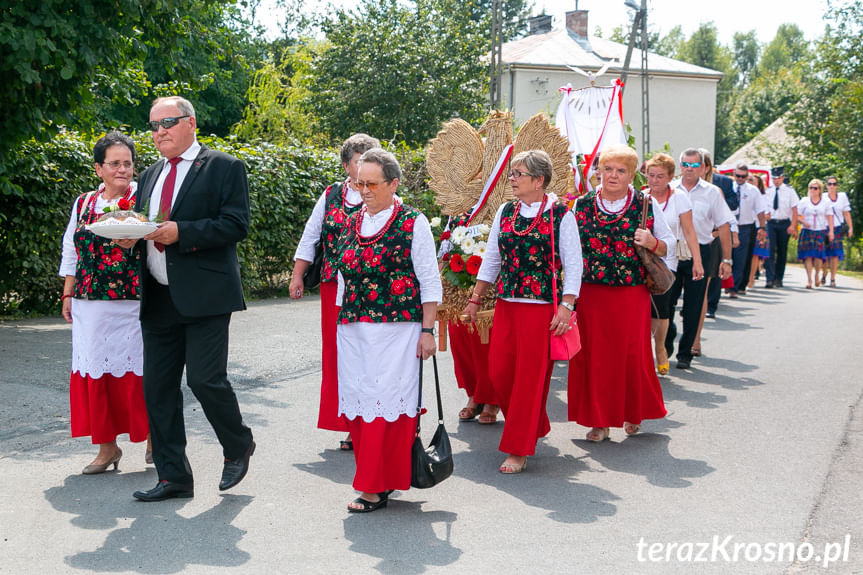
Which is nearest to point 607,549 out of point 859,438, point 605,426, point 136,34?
point 605,426

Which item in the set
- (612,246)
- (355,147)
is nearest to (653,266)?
(612,246)

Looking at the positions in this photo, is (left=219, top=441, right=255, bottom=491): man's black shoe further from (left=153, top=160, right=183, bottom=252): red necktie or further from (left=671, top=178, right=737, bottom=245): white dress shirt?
(left=671, top=178, right=737, bottom=245): white dress shirt

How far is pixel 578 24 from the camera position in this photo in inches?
2045

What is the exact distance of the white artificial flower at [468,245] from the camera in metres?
7.05

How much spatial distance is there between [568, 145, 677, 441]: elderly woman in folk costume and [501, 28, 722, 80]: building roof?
38.1 meters

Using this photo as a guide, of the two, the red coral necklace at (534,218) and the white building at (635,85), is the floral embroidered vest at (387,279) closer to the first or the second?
the red coral necklace at (534,218)

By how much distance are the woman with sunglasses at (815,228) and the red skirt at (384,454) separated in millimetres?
16431

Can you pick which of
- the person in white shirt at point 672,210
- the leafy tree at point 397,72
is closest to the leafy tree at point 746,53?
the leafy tree at point 397,72

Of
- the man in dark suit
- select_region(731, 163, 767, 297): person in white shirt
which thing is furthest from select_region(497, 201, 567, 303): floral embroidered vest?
select_region(731, 163, 767, 297): person in white shirt

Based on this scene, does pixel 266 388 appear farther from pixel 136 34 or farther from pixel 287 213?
pixel 287 213

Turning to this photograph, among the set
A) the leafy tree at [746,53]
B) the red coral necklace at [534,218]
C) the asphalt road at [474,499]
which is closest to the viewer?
the asphalt road at [474,499]

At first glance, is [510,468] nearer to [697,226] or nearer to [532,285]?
[532,285]

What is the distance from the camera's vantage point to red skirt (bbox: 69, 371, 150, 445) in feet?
18.8

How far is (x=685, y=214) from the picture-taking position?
28.3 ft
